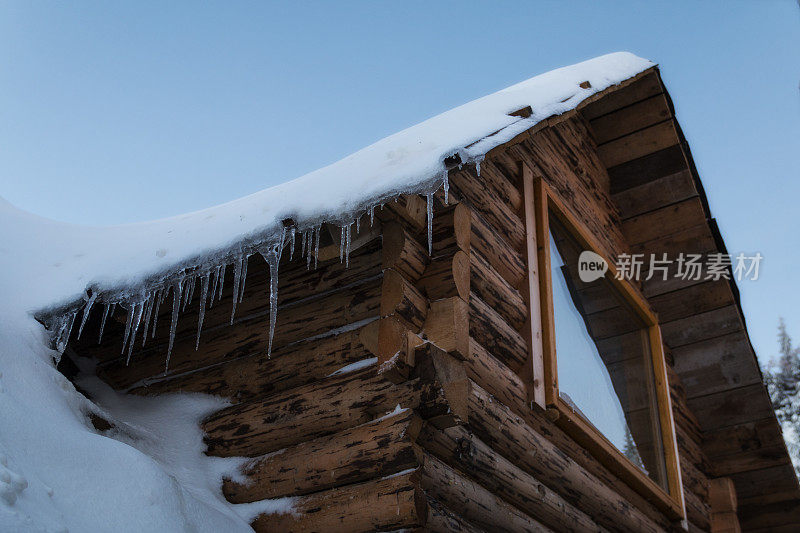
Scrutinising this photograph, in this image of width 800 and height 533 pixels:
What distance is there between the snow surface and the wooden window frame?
72 centimetres

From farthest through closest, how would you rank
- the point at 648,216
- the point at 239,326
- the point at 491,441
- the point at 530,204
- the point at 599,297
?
1. the point at 648,216
2. the point at 599,297
3. the point at 530,204
4. the point at 239,326
5. the point at 491,441

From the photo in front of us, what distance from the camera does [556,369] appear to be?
3.79 metres

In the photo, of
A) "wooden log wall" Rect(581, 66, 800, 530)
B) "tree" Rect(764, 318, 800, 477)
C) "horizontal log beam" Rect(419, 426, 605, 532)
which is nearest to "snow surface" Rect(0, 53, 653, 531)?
"horizontal log beam" Rect(419, 426, 605, 532)

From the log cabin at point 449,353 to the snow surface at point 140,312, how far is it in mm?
59

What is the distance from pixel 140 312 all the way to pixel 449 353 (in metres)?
1.39

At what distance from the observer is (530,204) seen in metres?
4.25

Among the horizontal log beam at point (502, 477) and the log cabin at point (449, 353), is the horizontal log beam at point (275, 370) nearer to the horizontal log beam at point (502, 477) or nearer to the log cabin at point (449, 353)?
the log cabin at point (449, 353)

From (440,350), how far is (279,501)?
0.91 metres

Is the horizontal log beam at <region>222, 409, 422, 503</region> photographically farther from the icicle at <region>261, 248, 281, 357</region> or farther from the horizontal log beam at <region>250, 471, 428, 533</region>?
the icicle at <region>261, 248, 281, 357</region>

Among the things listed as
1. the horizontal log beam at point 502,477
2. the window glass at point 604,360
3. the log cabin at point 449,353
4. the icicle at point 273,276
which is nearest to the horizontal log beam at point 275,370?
the log cabin at point 449,353

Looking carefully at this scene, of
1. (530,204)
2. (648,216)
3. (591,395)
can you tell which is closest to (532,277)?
A: (530,204)

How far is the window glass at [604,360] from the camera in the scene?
4164 millimetres

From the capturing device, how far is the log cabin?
9.60ft

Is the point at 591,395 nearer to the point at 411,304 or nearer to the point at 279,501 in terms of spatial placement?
the point at 411,304
